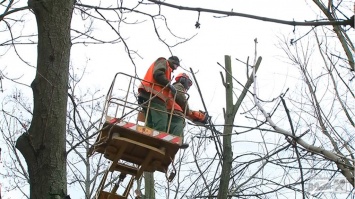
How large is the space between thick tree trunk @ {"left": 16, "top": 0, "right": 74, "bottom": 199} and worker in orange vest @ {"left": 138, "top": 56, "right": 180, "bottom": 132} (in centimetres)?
327

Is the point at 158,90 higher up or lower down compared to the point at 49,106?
higher up

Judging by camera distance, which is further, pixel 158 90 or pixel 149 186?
pixel 149 186

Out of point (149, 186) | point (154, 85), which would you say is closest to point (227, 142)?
point (154, 85)

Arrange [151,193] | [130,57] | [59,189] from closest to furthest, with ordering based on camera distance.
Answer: [59,189]
[130,57]
[151,193]

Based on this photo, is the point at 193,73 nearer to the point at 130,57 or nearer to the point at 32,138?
the point at 130,57

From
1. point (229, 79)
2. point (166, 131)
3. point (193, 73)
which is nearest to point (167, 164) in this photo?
point (166, 131)

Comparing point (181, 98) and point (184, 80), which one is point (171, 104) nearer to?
point (181, 98)

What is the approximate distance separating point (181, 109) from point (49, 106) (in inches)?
164

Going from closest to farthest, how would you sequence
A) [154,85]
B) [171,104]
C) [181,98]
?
[154,85], [171,104], [181,98]

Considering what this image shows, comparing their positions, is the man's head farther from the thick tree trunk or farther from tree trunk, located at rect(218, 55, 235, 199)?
the thick tree trunk

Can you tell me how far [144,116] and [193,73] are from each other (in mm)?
850

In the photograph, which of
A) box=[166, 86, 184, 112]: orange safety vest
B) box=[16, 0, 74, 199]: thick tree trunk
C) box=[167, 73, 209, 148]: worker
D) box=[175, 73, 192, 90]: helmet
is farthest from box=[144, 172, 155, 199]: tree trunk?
box=[16, 0, 74, 199]: thick tree trunk

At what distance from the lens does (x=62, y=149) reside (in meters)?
3.80

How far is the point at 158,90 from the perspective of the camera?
7.54 metres
